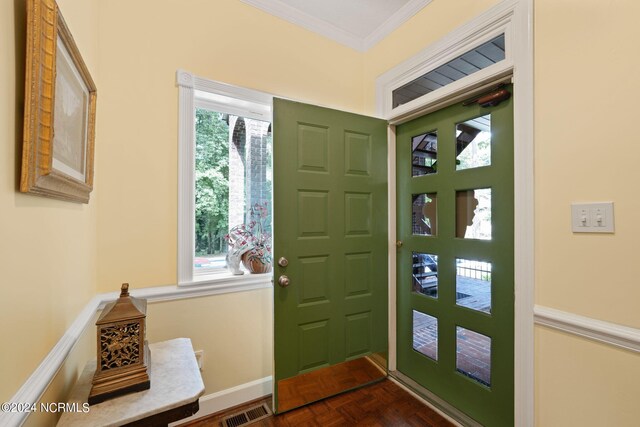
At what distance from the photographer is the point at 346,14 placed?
2.05 meters

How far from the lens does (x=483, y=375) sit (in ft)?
5.29

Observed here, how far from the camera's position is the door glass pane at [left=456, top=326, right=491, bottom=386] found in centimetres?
159

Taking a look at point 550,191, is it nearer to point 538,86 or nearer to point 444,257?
point 538,86

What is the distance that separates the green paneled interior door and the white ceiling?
2.39 feet

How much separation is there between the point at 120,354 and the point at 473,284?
1.77 m

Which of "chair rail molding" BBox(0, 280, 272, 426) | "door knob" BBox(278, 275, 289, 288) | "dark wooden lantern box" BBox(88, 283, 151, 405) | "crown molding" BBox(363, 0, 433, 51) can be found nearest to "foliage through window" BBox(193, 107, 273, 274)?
"chair rail molding" BBox(0, 280, 272, 426)

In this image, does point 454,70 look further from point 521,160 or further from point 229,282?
point 229,282

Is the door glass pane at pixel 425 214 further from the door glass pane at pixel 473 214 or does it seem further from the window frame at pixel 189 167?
the window frame at pixel 189 167

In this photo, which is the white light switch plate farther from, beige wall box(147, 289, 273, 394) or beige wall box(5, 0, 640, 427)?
beige wall box(147, 289, 273, 394)

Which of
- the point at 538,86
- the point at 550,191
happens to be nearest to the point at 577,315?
the point at 550,191

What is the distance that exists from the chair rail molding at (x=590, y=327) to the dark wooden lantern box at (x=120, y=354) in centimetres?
167

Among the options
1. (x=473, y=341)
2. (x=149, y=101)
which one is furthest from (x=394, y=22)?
(x=473, y=341)

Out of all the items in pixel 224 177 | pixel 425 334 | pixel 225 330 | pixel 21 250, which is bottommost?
pixel 425 334

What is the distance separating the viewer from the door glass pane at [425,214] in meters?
1.90
